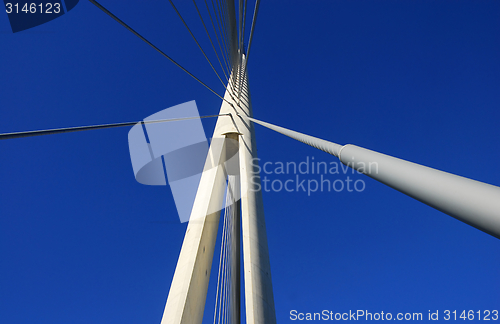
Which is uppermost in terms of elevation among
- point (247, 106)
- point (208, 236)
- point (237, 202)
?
point (247, 106)

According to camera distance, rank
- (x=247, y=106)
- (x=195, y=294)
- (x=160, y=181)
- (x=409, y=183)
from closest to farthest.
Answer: (x=409, y=183) → (x=195, y=294) → (x=160, y=181) → (x=247, y=106)

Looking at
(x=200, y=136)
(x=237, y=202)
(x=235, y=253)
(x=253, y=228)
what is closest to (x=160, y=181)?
(x=200, y=136)

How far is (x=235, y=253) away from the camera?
154 inches

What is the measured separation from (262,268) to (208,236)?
659 mm

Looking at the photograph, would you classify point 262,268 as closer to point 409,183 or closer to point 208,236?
point 208,236

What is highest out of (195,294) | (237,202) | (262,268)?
(237,202)

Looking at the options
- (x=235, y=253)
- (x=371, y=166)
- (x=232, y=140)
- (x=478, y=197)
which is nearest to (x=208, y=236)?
(x=235, y=253)

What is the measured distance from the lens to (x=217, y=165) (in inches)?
149

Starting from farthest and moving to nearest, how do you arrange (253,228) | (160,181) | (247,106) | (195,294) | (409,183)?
1. (247,106)
2. (160,181)
3. (253,228)
4. (195,294)
5. (409,183)

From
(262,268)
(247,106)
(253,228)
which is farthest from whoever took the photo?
(247,106)

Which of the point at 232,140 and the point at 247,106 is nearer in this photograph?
the point at 232,140

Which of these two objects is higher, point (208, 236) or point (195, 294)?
point (208, 236)

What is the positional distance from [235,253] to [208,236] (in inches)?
42.5

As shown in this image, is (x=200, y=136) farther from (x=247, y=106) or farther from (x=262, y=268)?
(x=262, y=268)
